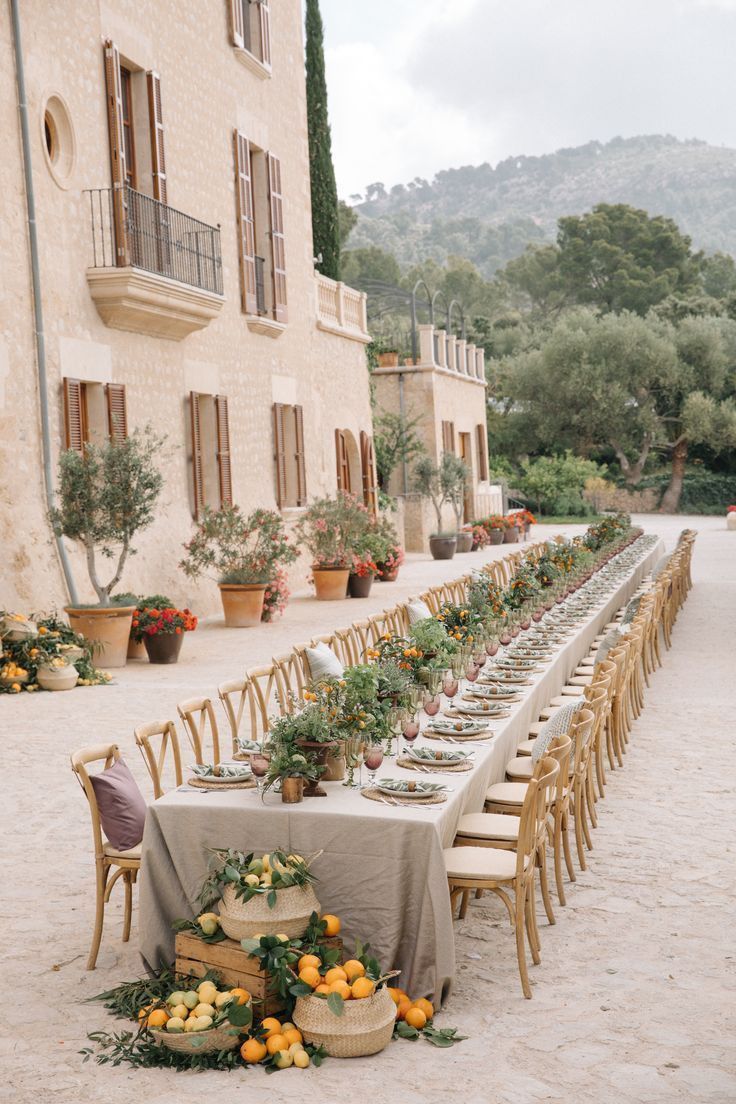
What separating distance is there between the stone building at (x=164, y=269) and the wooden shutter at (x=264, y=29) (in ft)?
0.12

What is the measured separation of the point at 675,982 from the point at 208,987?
63.2 inches

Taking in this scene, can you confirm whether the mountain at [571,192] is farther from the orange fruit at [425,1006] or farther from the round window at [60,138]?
the orange fruit at [425,1006]

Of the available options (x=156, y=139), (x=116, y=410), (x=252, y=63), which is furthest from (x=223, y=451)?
(x=252, y=63)

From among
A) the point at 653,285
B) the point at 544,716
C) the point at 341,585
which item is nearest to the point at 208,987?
the point at 544,716

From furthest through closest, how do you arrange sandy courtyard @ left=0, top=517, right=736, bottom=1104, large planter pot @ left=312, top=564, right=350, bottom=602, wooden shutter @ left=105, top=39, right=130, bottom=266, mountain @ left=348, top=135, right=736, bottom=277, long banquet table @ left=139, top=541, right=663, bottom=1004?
mountain @ left=348, top=135, right=736, bottom=277 → large planter pot @ left=312, top=564, right=350, bottom=602 → wooden shutter @ left=105, top=39, right=130, bottom=266 → long banquet table @ left=139, top=541, right=663, bottom=1004 → sandy courtyard @ left=0, top=517, right=736, bottom=1104

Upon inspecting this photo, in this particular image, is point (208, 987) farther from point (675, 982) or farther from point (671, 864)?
point (671, 864)

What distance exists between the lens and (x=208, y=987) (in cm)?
358

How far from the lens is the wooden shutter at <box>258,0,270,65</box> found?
1652 centimetres

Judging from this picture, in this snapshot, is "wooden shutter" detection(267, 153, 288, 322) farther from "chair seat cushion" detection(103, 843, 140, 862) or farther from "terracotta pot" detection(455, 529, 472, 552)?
"chair seat cushion" detection(103, 843, 140, 862)

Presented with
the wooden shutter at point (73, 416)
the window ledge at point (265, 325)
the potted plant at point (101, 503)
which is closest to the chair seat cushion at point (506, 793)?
the potted plant at point (101, 503)

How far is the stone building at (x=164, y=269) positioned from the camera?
10.8m

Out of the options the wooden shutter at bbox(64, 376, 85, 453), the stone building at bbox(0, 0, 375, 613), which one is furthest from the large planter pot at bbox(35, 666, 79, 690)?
the wooden shutter at bbox(64, 376, 85, 453)

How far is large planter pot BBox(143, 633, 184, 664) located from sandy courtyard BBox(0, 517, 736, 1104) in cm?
302

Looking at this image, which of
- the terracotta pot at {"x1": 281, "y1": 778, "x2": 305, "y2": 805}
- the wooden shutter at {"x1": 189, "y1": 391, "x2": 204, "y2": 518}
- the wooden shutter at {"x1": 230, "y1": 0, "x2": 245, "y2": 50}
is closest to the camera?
the terracotta pot at {"x1": 281, "y1": 778, "x2": 305, "y2": 805}
